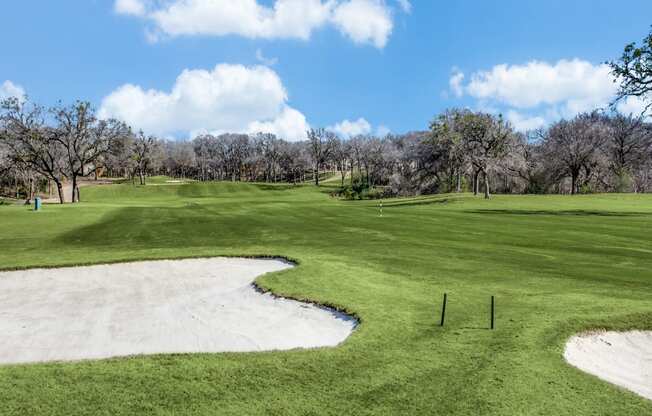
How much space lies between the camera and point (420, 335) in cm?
938

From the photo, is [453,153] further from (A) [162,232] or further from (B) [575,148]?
(A) [162,232]

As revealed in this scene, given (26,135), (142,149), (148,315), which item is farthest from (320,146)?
(148,315)

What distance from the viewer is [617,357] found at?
371 inches

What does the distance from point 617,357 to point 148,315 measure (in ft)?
39.1

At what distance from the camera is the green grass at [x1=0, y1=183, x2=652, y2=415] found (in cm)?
671

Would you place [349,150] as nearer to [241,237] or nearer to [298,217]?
[298,217]

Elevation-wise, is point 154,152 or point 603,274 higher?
point 154,152

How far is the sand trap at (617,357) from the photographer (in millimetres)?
8234

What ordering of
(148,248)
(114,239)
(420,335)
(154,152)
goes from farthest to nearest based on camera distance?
(154,152), (114,239), (148,248), (420,335)

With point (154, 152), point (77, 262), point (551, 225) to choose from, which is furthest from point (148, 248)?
point (154, 152)

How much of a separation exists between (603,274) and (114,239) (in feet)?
84.6

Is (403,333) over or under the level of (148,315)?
over

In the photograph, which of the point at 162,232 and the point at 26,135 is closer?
the point at 162,232

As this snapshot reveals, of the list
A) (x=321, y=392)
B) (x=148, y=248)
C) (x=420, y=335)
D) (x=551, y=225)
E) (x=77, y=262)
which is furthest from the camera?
(x=551, y=225)
